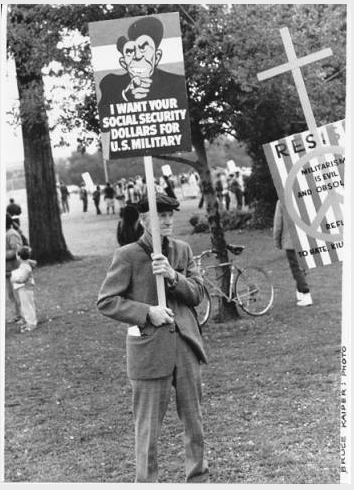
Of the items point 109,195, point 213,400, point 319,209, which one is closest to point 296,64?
point 319,209

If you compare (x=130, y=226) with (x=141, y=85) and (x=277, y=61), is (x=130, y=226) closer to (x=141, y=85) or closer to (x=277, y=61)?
(x=277, y=61)

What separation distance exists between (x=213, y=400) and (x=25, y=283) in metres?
4.84

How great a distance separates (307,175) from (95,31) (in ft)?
5.51

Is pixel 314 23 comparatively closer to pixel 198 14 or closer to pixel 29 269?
pixel 198 14

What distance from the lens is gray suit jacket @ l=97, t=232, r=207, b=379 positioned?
4777 millimetres

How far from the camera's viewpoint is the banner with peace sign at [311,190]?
5.18 meters

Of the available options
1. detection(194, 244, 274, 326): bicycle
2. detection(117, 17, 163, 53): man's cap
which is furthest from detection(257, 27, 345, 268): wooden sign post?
detection(194, 244, 274, 326): bicycle

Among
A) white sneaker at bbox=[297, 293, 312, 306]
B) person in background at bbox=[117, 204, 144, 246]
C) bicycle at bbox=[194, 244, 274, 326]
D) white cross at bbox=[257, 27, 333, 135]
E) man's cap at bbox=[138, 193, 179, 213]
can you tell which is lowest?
white sneaker at bbox=[297, 293, 312, 306]

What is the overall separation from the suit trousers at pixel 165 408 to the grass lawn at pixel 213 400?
68cm

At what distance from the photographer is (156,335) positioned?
4812 millimetres

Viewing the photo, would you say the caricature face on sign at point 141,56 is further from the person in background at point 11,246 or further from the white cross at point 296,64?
the person in background at point 11,246

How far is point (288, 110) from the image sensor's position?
30.5ft

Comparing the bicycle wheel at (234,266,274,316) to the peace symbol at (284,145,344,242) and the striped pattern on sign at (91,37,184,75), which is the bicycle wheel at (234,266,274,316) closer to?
the peace symbol at (284,145,344,242)

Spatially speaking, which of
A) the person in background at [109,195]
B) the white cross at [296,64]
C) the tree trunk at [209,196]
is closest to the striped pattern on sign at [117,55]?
the white cross at [296,64]
